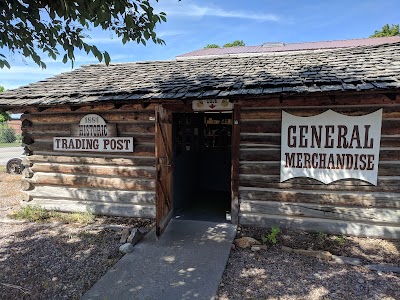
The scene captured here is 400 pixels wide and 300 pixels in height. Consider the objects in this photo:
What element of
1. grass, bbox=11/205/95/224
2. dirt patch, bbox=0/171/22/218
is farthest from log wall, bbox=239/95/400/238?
dirt patch, bbox=0/171/22/218

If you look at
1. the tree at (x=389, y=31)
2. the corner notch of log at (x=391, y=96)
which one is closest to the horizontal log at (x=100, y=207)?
the corner notch of log at (x=391, y=96)

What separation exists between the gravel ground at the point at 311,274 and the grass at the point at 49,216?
3.53 m

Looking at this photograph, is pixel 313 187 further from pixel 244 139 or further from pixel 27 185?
pixel 27 185

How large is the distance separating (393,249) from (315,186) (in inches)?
60.7

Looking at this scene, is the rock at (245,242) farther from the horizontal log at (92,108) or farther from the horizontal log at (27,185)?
the horizontal log at (27,185)

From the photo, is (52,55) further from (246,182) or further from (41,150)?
(41,150)

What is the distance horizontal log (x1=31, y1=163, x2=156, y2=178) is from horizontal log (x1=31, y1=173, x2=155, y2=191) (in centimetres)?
10

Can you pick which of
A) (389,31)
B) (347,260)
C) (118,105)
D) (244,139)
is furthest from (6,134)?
(389,31)

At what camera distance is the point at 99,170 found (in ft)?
21.2

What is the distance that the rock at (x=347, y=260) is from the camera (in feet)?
13.8

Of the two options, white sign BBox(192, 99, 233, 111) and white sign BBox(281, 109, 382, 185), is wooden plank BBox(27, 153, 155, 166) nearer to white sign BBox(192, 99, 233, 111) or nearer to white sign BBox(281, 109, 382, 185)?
white sign BBox(192, 99, 233, 111)

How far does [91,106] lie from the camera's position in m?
6.30

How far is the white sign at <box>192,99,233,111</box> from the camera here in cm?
556

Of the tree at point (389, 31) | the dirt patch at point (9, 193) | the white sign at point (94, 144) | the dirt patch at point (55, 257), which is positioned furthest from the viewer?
the tree at point (389, 31)
